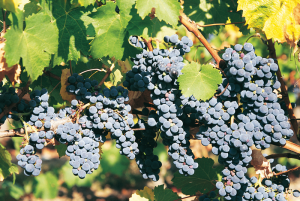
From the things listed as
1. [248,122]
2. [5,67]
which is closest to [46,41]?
[5,67]

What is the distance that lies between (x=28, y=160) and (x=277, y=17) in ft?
4.68

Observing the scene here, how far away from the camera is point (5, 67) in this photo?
47.6 inches

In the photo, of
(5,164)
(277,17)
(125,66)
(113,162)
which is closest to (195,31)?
(277,17)

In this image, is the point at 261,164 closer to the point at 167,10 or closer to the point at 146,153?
the point at 146,153

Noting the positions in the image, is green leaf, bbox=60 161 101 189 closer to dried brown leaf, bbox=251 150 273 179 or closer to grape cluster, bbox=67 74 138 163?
grape cluster, bbox=67 74 138 163

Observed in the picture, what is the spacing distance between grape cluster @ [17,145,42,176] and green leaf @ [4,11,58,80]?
0.36 m

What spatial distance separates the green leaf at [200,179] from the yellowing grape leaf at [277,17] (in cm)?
93

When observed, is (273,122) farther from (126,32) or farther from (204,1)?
(204,1)

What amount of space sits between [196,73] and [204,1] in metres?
0.90

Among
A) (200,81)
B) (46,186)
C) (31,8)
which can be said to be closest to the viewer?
(200,81)

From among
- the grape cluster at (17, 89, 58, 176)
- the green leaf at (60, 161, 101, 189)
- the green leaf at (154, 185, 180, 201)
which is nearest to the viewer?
the grape cluster at (17, 89, 58, 176)

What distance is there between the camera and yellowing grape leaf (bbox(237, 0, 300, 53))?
129 centimetres

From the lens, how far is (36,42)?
125 cm

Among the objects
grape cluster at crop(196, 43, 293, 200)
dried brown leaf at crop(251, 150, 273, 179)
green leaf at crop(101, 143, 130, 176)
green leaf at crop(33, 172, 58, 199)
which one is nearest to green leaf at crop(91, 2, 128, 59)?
grape cluster at crop(196, 43, 293, 200)
